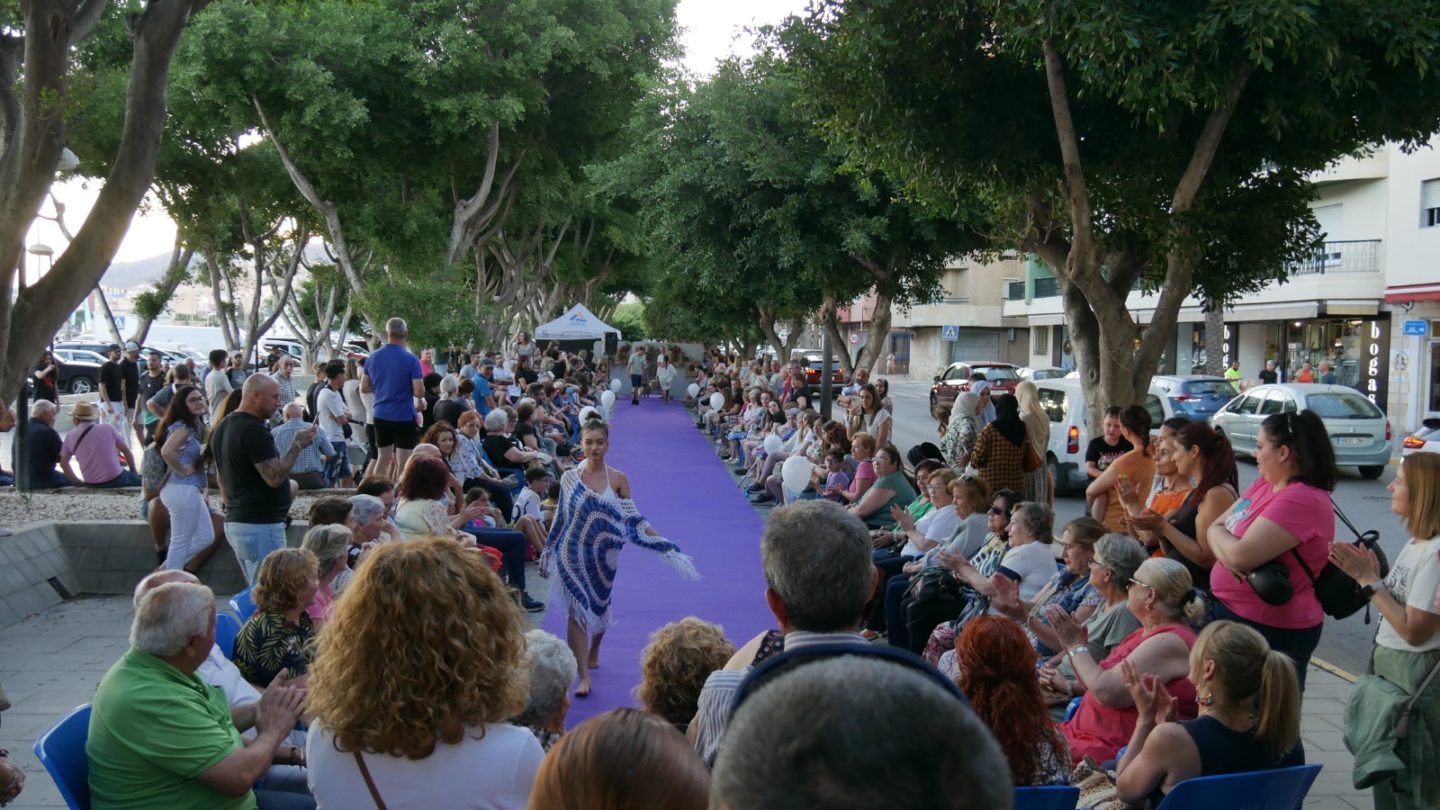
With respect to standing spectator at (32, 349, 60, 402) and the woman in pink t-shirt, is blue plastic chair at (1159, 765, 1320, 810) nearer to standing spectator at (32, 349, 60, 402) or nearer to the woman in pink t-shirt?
the woman in pink t-shirt

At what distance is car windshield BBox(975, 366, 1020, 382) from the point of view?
3347 centimetres

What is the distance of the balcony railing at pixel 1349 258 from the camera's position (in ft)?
99.7

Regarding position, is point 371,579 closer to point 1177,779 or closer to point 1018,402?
point 1177,779

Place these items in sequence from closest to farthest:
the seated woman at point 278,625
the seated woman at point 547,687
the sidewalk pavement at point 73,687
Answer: the seated woman at point 547,687 < the seated woman at point 278,625 < the sidewalk pavement at point 73,687

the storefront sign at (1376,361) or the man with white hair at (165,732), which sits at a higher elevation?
the storefront sign at (1376,361)

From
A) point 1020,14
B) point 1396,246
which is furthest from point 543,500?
point 1396,246

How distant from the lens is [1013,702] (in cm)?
385

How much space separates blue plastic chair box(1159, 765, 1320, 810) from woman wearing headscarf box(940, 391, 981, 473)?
722 centimetres

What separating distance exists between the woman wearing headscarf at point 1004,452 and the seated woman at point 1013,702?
5.63 meters

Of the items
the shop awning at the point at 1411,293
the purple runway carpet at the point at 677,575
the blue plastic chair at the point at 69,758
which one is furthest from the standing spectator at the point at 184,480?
the shop awning at the point at 1411,293

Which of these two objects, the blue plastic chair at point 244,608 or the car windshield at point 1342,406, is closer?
the blue plastic chair at point 244,608

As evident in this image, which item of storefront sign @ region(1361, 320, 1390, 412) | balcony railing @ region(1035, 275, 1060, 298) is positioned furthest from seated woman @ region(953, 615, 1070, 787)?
balcony railing @ region(1035, 275, 1060, 298)

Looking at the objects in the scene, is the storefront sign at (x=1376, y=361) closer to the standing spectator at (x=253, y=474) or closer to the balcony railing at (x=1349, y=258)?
the balcony railing at (x=1349, y=258)

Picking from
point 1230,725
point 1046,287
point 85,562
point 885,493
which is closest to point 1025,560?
point 1230,725
